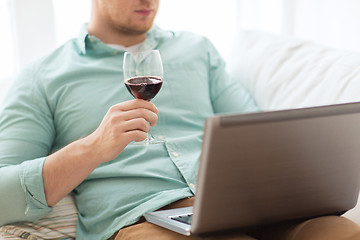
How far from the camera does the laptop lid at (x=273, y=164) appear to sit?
1081 mm

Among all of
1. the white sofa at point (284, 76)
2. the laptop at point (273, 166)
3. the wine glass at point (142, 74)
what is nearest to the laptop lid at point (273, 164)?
the laptop at point (273, 166)

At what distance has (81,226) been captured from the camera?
1666 millimetres

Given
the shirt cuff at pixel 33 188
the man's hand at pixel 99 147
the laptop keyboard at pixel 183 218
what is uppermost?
the man's hand at pixel 99 147

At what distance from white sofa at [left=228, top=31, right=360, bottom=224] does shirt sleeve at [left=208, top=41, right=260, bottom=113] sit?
2.1 inches

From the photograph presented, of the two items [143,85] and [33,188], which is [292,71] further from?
[33,188]

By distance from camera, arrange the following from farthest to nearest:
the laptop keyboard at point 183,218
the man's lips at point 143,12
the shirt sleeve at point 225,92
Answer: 1. the shirt sleeve at point 225,92
2. the man's lips at point 143,12
3. the laptop keyboard at point 183,218

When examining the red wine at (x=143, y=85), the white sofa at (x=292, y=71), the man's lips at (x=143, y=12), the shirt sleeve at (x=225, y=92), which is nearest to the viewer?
the red wine at (x=143, y=85)

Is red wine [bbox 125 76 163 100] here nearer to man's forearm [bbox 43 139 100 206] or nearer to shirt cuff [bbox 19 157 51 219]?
man's forearm [bbox 43 139 100 206]

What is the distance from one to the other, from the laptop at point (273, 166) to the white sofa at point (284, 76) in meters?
0.31

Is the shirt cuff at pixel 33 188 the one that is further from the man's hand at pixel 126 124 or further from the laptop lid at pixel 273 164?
the laptop lid at pixel 273 164

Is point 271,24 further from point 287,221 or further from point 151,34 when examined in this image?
point 287,221

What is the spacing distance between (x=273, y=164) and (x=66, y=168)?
634mm

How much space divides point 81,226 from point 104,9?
0.81m

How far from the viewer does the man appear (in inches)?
59.5
